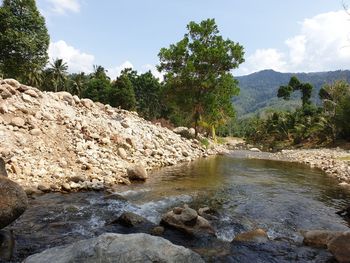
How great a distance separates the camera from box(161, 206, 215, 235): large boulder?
8.95 metres

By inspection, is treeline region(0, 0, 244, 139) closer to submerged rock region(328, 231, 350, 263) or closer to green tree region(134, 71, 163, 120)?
submerged rock region(328, 231, 350, 263)

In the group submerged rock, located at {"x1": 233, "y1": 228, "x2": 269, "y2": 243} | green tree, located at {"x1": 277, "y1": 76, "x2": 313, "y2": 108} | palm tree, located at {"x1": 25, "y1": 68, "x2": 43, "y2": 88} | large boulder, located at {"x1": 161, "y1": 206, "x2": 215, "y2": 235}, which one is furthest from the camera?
green tree, located at {"x1": 277, "y1": 76, "x2": 313, "y2": 108}

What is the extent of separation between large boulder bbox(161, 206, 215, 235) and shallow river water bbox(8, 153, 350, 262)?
241 millimetres

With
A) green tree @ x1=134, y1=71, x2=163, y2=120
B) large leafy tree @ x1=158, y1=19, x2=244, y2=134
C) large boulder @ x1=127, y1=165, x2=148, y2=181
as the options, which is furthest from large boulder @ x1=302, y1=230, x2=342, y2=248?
green tree @ x1=134, y1=71, x2=163, y2=120

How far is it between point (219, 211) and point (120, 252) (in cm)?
659

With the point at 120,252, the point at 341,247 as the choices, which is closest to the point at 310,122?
the point at 341,247

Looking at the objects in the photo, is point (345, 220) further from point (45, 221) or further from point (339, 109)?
point (339, 109)

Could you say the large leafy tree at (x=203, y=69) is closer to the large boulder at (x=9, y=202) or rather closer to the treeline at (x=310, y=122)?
the treeline at (x=310, y=122)

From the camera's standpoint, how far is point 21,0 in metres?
33.9

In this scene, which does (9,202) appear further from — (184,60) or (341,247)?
(184,60)

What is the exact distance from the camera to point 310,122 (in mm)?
55438

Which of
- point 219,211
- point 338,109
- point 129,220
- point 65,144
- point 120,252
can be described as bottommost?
point 219,211

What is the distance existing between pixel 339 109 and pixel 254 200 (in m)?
36.1

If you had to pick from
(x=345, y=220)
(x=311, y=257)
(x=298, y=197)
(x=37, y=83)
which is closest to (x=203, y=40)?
(x=298, y=197)
